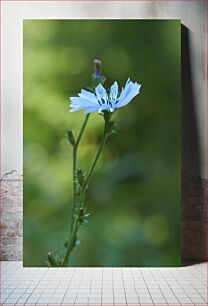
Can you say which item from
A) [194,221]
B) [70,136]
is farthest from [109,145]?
[194,221]

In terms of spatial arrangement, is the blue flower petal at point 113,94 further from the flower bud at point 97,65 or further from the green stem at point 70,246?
the green stem at point 70,246

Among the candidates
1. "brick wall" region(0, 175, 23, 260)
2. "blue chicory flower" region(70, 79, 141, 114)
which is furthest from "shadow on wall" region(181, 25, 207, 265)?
"brick wall" region(0, 175, 23, 260)

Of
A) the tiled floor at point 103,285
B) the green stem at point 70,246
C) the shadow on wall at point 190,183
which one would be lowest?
the tiled floor at point 103,285

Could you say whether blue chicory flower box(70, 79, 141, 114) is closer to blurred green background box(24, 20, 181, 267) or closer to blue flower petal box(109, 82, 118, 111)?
blue flower petal box(109, 82, 118, 111)

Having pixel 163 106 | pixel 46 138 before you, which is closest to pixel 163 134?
pixel 163 106

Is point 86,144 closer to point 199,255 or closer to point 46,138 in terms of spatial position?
point 46,138

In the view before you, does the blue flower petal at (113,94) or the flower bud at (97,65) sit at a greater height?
the flower bud at (97,65)

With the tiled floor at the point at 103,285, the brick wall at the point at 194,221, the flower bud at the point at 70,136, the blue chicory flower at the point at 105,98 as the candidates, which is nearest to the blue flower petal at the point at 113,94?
the blue chicory flower at the point at 105,98

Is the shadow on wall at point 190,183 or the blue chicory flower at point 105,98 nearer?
the blue chicory flower at point 105,98
